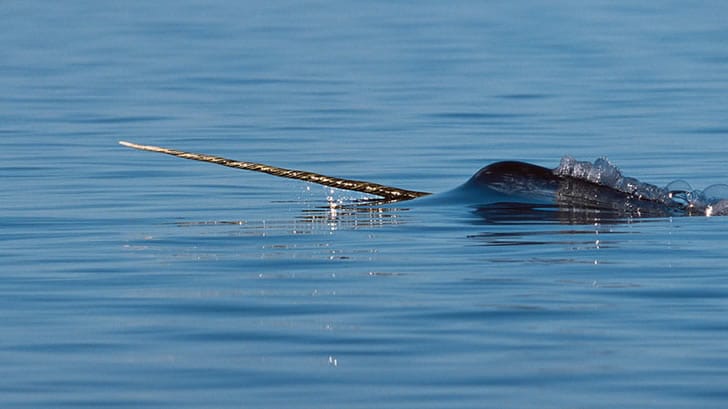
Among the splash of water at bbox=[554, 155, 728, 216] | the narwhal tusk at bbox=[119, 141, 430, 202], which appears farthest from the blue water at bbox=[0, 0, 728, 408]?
the splash of water at bbox=[554, 155, 728, 216]

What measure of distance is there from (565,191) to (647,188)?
0.64 meters

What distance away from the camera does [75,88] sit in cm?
3114

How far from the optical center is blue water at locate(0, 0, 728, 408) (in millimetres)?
7969

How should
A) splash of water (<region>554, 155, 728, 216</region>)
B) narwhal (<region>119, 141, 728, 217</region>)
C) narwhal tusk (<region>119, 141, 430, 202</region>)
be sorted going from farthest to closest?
splash of water (<region>554, 155, 728, 216</region>)
narwhal (<region>119, 141, 728, 217</region>)
narwhal tusk (<region>119, 141, 430, 202</region>)

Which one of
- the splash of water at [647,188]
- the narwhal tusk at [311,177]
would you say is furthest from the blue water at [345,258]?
the splash of water at [647,188]

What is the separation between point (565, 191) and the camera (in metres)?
14.2

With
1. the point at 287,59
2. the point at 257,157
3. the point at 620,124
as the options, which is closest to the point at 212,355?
the point at 257,157

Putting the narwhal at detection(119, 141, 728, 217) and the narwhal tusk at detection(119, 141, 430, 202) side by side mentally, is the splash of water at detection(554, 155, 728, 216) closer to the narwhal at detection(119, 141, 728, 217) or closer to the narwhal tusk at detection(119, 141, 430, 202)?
the narwhal at detection(119, 141, 728, 217)

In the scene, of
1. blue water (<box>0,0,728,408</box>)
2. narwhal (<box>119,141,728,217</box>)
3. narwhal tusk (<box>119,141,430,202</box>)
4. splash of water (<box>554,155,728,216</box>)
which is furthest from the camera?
splash of water (<box>554,155,728,216</box>)

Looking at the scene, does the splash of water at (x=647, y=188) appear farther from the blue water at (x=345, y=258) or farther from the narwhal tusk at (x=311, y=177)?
the narwhal tusk at (x=311, y=177)

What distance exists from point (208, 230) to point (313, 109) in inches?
537

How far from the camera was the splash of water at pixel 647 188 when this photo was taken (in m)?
14.0

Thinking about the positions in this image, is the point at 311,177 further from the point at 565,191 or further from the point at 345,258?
the point at 345,258

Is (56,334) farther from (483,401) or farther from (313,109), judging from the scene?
(313,109)
